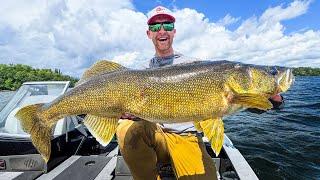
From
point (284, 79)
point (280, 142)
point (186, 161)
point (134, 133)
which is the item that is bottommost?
point (280, 142)

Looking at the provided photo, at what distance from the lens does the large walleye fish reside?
430 cm

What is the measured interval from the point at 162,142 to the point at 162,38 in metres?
1.47

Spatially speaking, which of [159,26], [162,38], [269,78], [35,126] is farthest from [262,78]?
[35,126]

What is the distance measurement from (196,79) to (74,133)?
4.87m

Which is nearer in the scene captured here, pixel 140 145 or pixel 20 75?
pixel 140 145

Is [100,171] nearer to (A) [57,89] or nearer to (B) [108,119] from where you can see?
(A) [57,89]

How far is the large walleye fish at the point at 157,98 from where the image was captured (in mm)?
4305

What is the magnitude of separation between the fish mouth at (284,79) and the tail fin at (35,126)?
8.08 ft

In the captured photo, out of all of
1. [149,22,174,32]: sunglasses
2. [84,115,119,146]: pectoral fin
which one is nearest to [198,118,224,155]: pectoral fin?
[84,115,119,146]: pectoral fin

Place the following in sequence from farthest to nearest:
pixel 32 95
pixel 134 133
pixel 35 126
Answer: pixel 32 95 → pixel 134 133 → pixel 35 126

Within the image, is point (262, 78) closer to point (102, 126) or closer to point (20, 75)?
point (102, 126)

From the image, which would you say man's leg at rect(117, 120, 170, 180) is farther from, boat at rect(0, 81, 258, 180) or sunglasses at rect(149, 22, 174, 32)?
sunglasses at rect(149, 22, 174, 32)

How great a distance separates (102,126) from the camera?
4.61 metres

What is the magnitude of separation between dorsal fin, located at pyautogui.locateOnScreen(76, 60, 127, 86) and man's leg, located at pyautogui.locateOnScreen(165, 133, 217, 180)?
5.00 ft
